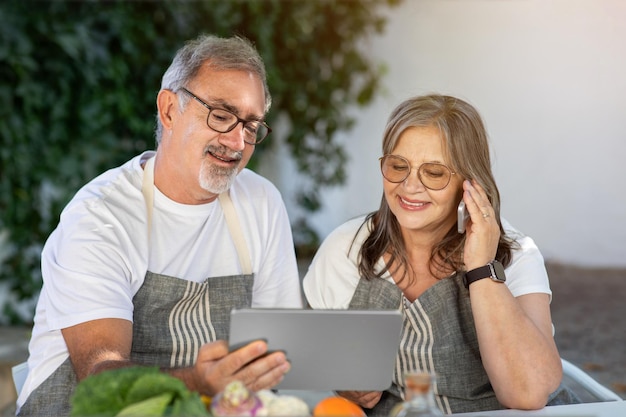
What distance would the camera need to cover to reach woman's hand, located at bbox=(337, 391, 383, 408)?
2301 millimetres

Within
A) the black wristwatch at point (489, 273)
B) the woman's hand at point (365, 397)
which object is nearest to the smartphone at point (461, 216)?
the black wristwatch at point (489, 273)

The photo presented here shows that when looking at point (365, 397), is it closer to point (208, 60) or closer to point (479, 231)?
point (479, 231)

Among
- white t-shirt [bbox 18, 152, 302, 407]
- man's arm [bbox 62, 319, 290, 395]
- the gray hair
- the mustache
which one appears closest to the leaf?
man's arm [bbox 62, 319, 290, 395]

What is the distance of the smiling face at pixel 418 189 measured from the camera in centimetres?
241

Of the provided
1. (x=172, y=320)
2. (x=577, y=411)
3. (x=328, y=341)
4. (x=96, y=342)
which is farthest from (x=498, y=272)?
(x=96, y=342)

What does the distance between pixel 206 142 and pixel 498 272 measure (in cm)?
104

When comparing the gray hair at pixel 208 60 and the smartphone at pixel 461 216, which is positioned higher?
the gray hair at pixel 208 60

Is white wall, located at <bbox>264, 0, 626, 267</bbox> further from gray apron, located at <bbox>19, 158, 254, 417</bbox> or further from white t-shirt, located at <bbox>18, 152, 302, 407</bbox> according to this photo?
gray apron, located at <bbox>19, 158, 254, 417</bbox>

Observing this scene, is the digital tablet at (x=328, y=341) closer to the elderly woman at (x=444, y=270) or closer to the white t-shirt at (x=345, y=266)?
the elderly woman at (x=444, y=270)

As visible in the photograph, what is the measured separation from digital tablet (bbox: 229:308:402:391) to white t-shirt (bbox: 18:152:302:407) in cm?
74

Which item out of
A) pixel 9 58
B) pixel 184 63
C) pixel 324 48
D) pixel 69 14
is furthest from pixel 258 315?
pixel 324 48

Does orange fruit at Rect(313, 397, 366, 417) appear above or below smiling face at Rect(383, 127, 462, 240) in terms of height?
below

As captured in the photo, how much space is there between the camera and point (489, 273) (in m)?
2.26

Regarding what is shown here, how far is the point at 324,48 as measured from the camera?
7.09 m
